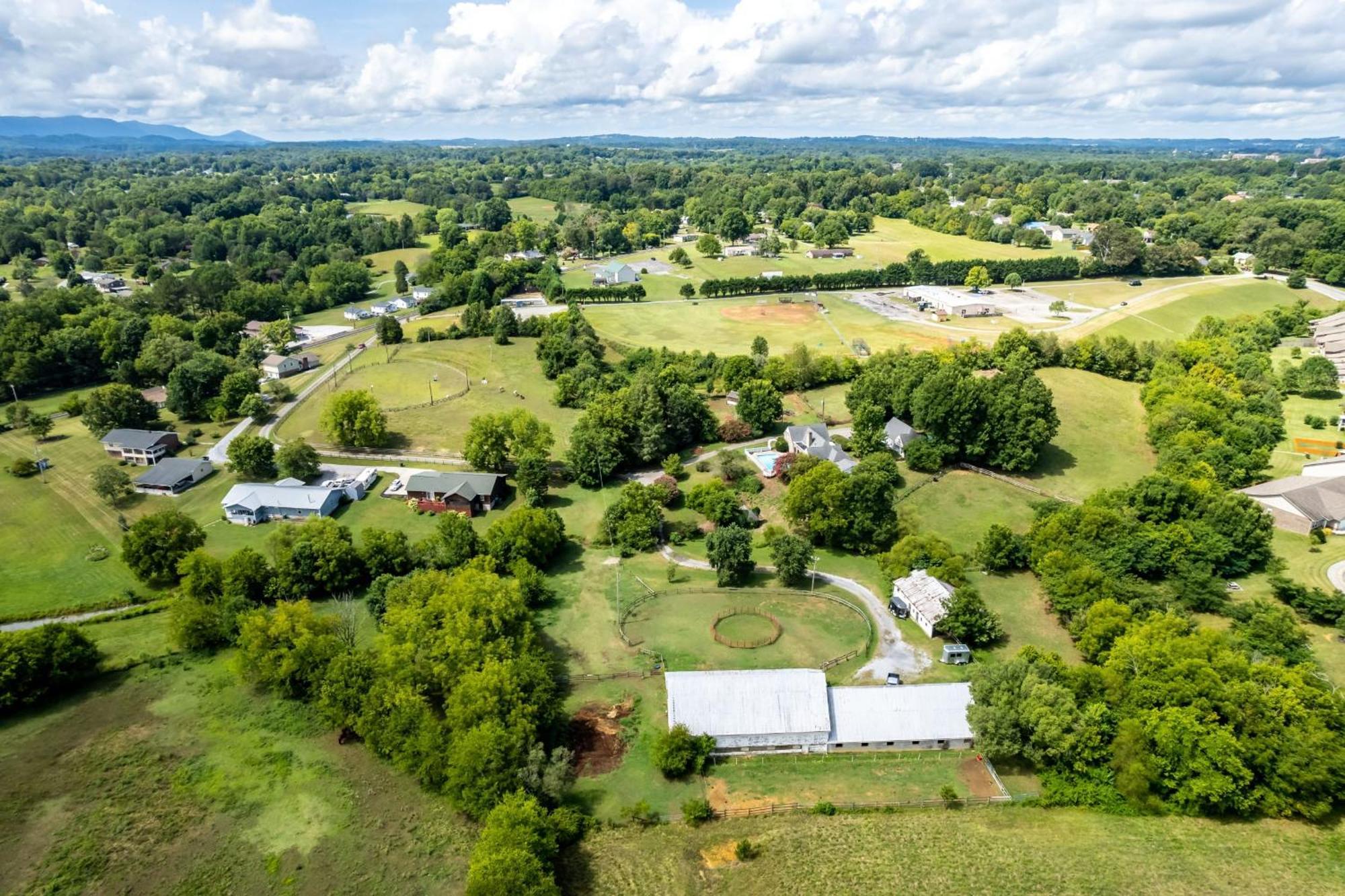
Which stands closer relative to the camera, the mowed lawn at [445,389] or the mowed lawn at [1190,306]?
the mowed lawn at [445,389]

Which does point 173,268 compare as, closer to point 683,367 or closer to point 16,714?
point 683,367

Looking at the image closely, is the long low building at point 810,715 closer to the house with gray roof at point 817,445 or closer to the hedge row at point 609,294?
the house with gray roof at point 817,445

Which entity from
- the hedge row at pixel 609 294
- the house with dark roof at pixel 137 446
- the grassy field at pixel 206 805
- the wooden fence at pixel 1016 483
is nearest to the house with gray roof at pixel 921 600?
the wooden fence at pixel 1016 483

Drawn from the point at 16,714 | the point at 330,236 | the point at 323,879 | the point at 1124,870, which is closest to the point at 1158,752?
the point at 1124,870

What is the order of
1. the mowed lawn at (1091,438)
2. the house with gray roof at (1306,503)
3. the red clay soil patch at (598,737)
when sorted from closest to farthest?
the red clay soil patch at (598,737)
the house with gray roof at (1306,503)
the mowed lawn at (1091,438)

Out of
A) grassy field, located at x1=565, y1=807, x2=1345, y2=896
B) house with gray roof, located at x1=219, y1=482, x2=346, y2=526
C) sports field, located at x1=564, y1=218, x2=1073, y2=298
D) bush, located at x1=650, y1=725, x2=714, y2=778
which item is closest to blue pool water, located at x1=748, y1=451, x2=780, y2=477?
bush, located at x1=650, y1=725, x2=714, y2=778

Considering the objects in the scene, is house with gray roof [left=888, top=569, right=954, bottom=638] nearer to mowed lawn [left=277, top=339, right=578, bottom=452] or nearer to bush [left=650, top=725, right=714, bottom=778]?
bush [left=650, top=725, right=714, bottom=778]

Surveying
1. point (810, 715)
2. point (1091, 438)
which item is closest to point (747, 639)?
point (810, 715)

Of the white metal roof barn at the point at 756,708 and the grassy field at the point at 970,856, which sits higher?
the white metal roof barn at the point at 756,708
